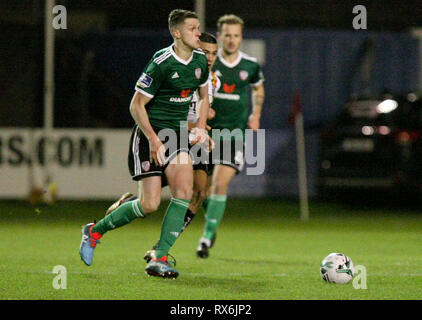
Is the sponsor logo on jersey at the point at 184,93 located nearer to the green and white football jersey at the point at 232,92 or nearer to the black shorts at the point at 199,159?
the black shorts at the point at 199,159

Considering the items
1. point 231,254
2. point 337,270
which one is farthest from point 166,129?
point 231,254

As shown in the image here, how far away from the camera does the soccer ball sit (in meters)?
7.58

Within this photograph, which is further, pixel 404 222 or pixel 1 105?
pixel 1 105

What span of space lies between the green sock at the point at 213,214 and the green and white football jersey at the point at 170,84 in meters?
1.98

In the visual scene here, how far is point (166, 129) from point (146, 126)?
35cm

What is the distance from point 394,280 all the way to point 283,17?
1628cm

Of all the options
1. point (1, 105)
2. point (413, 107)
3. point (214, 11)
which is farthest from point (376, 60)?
point (1, 105)

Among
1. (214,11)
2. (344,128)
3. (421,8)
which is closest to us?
(344,128)

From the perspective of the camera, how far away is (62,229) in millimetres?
12352

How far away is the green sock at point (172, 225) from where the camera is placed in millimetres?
7902

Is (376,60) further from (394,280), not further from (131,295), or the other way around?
(131,295)

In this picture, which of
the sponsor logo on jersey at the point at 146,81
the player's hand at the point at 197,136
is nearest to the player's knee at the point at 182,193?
the player's hand at the point at 197,136

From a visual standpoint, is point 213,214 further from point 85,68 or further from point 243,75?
point 85,68

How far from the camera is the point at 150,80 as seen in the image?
7828 millimetres
